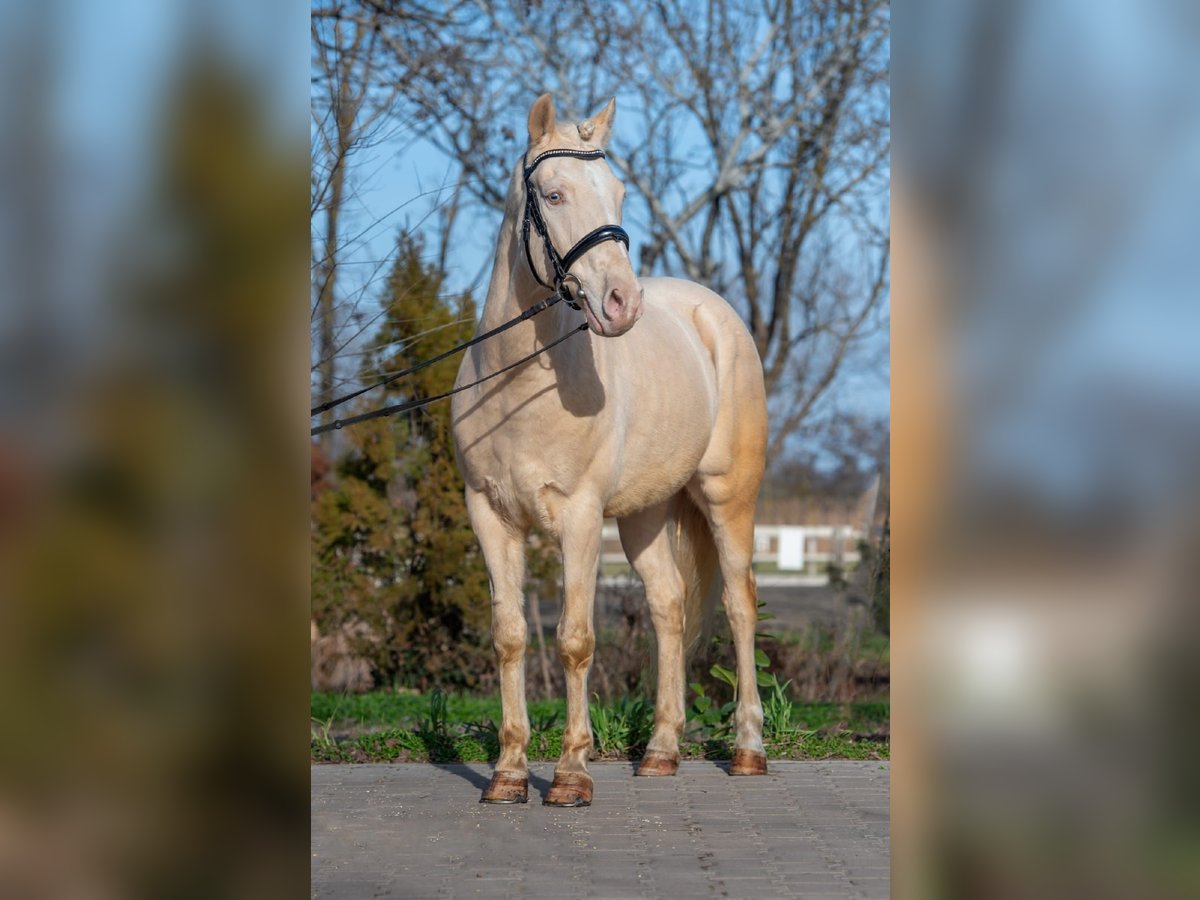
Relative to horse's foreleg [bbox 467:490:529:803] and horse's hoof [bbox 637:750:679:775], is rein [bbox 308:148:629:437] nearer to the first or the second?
horse's foreleg [bbox 467:490:529:803]

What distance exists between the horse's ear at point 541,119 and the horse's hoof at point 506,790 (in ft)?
7.80

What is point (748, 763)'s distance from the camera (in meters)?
5.62

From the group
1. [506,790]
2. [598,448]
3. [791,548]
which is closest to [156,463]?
[598,448]

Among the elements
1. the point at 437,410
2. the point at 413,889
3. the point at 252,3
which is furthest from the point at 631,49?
the point at 252,3

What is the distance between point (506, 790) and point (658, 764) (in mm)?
872

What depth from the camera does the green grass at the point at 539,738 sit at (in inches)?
238

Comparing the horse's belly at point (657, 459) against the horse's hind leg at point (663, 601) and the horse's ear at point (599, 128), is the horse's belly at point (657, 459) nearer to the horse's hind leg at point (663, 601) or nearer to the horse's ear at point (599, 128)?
the horse's hind leg at point (663, 601)

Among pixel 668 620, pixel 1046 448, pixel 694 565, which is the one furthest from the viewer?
pixel 694 565

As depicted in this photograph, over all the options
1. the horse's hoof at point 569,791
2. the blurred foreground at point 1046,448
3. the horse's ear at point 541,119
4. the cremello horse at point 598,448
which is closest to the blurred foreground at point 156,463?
the blurred foreground at point 1046,448

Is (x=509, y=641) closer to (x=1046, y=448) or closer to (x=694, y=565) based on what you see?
(x=694, y=565)

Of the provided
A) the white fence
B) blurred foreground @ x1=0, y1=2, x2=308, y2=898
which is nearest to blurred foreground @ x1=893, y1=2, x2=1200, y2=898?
blurred foreground @ x1=0, y1=2, x2=308, y2=898

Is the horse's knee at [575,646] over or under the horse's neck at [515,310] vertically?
under

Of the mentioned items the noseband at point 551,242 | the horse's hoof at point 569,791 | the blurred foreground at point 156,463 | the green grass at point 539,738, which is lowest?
the green grass at point 539,738

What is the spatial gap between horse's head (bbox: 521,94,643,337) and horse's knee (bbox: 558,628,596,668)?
1.30m
